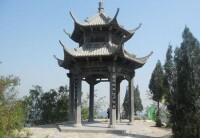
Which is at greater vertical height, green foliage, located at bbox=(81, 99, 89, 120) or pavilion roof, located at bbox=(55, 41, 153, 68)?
pavilion roof, located at bbox=(55, 41, 153, 68)

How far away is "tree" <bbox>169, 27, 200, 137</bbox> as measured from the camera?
15414mm

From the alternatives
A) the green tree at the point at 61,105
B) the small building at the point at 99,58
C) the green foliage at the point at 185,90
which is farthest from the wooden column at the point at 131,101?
the green tree at the point at 61,105

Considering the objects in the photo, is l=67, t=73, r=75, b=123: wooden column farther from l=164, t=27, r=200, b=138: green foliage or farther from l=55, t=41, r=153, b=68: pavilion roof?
l=164, t=27, r=200, b=138: green foliage

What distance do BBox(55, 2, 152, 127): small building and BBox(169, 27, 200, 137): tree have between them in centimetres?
469

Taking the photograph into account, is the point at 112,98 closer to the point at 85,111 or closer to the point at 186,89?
the point at 186,89

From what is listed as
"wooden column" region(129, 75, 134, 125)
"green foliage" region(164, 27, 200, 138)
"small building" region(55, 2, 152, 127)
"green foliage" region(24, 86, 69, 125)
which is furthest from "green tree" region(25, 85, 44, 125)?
"green foliage" region(164, 27, 200, 138)

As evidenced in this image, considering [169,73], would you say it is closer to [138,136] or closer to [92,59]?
[138,136]

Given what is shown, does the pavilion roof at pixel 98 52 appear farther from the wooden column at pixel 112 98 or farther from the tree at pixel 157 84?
the tree at pixel 157 84

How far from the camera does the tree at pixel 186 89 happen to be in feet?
50.6

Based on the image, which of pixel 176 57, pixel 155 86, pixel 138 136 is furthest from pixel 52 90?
pixel 176 57

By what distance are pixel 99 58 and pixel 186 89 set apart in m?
7.40

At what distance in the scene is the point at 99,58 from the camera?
21.5m

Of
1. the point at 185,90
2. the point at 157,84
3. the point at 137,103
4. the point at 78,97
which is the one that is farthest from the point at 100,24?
the point at 137,103

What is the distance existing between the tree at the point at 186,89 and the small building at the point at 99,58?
4.69 metres
